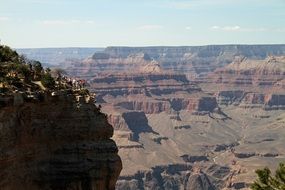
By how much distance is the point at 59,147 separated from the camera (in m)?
29.7

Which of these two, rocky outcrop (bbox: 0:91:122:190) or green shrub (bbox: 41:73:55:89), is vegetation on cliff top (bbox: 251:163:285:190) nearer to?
rocky outcrop (bbox: 0:91:122:190)

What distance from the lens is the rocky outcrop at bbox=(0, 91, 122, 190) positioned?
89.7 feet

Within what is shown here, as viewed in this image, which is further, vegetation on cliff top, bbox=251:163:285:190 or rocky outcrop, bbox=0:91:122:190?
vegetation on cliff top, bbox=251:163:285:190

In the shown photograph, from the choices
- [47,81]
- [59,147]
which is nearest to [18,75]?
[47,81]

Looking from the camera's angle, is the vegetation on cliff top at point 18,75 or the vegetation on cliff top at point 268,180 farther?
the vegetation on cliff top at point 268,180

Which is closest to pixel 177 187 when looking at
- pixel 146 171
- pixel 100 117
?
pixel 146 171

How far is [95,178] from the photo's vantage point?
30344 millimetres

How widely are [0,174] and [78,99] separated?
248 inches

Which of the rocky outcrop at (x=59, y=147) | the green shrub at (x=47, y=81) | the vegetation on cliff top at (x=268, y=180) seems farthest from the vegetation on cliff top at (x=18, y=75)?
the vegetation on cliff top at (x=268, y=180)

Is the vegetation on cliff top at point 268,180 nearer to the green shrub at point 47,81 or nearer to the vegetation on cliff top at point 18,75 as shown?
the green shrub at point 47,81

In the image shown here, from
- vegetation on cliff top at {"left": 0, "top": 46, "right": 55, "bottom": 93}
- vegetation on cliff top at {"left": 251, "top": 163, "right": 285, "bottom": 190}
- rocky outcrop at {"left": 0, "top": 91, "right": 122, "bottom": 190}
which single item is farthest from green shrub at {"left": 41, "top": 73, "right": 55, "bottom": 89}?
vegetation on cliff top at {"left": 251, "top": 163, "right": 285, "bottom": 190}

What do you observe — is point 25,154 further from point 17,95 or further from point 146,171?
point 146,171

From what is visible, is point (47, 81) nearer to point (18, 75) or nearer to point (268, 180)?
point (18, 75)

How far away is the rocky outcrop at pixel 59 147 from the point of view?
27.3 metres
